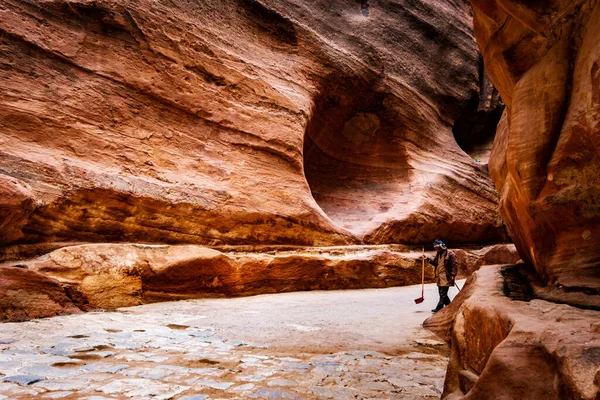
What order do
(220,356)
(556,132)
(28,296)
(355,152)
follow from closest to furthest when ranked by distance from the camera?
(220,356) < (556,132) < (28,296) < (355,152)

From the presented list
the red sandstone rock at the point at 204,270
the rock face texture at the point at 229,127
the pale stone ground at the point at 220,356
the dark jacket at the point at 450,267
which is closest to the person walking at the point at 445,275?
the dark jacket at the point at 450,267

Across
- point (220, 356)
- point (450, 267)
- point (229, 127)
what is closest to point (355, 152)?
point (229, 127)

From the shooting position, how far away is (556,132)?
3943 mm

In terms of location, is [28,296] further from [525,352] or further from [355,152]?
[355,152]

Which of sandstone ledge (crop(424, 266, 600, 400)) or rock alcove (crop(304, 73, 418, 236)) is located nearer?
sandstone ledge (crop(424, 266, 600, 400))

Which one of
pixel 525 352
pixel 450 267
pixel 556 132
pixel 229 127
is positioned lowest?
pixel 525 352

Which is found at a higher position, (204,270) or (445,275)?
(445,275)

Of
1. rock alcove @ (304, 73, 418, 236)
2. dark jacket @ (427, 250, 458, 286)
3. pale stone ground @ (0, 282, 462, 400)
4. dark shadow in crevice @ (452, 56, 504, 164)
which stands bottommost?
pale stone ground @ (0, 282, 462, 400)

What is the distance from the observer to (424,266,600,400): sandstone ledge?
189cm

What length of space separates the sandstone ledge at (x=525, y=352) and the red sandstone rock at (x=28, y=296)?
203 inches

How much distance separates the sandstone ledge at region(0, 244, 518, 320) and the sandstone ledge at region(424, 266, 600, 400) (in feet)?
A: 17.9

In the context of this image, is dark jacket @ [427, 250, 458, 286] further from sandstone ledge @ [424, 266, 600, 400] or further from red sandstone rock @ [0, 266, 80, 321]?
red sandstone rock @ [0, 266, 80, 321]

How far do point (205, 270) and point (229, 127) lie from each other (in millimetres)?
4023

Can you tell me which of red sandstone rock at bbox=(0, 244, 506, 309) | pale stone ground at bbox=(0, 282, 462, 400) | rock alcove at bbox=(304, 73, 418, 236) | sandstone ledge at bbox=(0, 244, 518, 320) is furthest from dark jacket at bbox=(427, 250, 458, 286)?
rock alcove at bbox=(304, 73, 418, 236)
